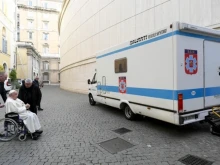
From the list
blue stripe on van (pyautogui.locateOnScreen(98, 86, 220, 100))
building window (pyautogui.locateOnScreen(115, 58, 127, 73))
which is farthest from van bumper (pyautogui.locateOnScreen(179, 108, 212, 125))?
building window (pyautogui.locateOnScreen(115, 58, 127, 73))

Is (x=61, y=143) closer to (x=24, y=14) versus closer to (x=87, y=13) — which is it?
(x=87, y=13)

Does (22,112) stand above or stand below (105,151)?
above

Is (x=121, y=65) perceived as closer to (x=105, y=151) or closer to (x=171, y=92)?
(x=171, y=92)

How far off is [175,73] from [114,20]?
33.5 feet

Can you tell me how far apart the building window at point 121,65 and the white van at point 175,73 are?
8.0 inches

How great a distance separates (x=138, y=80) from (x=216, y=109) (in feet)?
7.92

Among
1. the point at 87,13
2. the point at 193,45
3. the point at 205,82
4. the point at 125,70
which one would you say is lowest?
the point at 205,82

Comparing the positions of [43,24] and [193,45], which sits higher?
[43,24]

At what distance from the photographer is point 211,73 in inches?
204

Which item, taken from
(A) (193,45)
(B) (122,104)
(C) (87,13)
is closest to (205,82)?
(A) (193,45)

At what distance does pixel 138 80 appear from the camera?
5887mm

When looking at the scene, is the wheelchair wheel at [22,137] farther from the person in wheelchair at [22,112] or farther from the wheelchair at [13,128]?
the person in wheelchair at [22,112]

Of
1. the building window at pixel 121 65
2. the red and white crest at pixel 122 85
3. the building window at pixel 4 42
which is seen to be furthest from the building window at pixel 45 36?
the red and white crest at pixel 122 85

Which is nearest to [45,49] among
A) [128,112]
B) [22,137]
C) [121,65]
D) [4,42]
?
[4,42]
